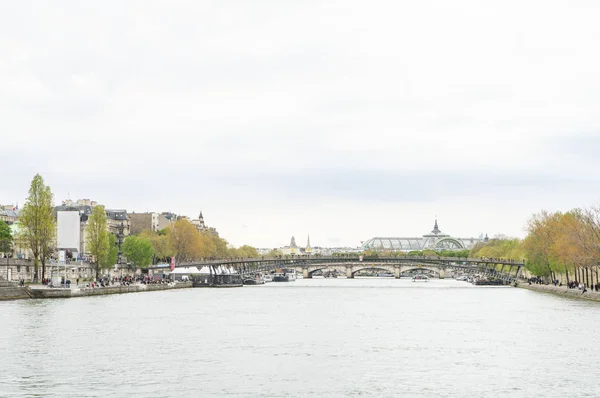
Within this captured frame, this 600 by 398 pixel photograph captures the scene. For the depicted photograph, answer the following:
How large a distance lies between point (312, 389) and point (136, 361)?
10.7 meters

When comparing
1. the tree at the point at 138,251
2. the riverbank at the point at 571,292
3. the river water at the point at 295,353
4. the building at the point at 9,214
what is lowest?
the river water at the point at 295,353

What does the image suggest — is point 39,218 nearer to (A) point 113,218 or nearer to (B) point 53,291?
(B) point 53,291

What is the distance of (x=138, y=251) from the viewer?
150 metres

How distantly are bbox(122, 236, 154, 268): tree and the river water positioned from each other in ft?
Result: 247

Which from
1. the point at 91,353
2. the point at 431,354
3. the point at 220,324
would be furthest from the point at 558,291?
the point at 91,353

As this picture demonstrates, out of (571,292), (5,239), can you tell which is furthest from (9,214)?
(571,292)

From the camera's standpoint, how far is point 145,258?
495 ft

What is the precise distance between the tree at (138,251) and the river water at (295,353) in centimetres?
7538

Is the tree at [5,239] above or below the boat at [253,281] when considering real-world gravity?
above

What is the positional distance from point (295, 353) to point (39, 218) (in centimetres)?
6206

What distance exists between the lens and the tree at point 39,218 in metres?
98.1

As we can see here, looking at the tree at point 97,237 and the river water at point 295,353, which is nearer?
the river water at point 295,353

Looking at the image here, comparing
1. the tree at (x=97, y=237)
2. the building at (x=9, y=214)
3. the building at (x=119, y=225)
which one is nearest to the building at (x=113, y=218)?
the building at (x=119, y=225)

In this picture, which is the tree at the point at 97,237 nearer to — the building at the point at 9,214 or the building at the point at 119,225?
the building at the point at 9,214
